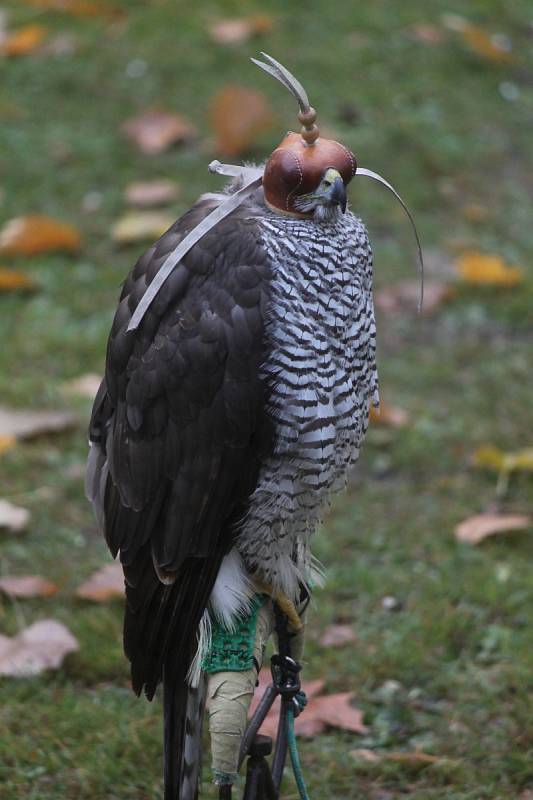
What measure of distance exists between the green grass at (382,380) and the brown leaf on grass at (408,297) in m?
0.05

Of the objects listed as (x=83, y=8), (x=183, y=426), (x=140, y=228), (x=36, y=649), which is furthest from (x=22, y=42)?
(x=183, y=426)

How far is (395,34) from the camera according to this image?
7.32m

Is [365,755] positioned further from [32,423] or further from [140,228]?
[140,228]

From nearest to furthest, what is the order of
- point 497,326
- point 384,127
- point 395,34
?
point 497,326 < point 384,127 < point 395,34

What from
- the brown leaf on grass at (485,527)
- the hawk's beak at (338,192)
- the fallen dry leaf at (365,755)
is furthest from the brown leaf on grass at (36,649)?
the hawk's beak at (338,192)

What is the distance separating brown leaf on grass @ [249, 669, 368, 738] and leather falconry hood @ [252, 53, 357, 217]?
4.80 ft

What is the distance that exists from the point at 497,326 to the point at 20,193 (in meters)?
2.33

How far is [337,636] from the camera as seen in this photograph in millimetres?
3701

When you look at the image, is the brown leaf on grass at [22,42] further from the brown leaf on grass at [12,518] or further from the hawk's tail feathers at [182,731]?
the hawk's tail feathers at [182,731]

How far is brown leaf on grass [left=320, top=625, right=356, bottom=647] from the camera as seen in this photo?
12.1 feet

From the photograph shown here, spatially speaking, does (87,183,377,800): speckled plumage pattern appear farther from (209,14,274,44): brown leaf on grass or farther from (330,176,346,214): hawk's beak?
(209,14,274,44): brown leaf on grass

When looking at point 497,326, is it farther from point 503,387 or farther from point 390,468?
point 390,468

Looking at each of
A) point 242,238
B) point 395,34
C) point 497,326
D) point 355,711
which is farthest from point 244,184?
point 395,34

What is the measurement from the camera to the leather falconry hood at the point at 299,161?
7.53 feet
